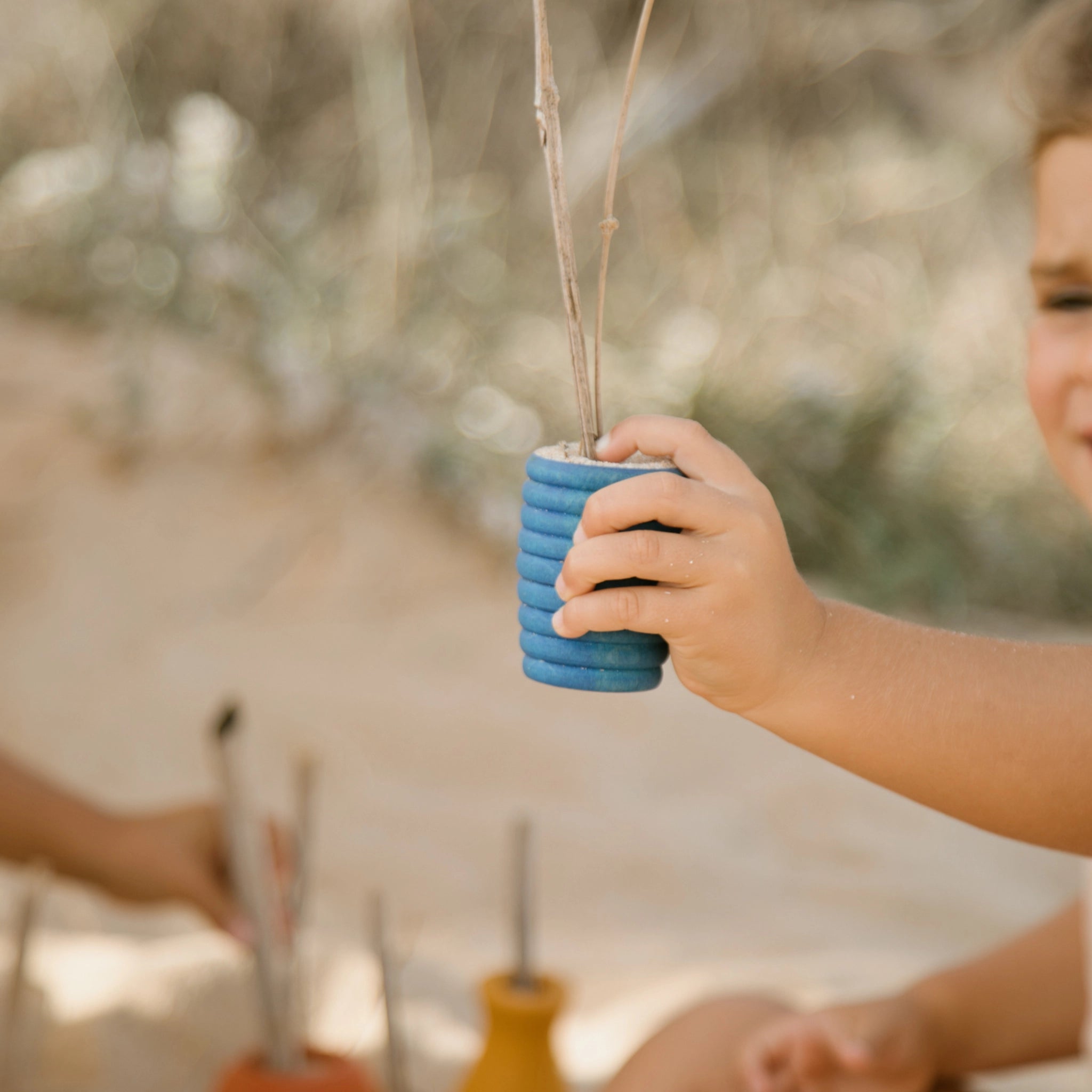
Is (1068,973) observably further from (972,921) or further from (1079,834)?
(972,921)

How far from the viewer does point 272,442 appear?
10.7 feet

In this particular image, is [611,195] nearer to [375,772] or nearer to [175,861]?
[175,861]

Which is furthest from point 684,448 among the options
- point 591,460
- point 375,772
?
point 375,772

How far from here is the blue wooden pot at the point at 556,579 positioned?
659mm

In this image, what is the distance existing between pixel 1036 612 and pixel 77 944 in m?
2.67

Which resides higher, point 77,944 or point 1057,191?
point 1057,191

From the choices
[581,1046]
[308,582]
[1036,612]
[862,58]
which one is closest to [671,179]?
[862,58]

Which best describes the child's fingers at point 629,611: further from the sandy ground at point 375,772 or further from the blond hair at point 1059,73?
the sandy ground at point 375,772

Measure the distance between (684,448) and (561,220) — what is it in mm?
131

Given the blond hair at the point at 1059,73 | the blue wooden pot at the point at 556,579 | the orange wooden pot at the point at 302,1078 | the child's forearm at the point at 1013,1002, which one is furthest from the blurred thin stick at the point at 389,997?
the blond hair at the point at 1059,73

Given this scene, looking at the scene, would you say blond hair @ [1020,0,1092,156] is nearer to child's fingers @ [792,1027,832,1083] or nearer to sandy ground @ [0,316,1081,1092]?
child's fingers @ [792,1027,832,1083]

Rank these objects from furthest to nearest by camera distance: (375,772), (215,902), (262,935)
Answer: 1. (375,772)
2. (215,902)
3. (262,935)

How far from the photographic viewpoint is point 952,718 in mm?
716

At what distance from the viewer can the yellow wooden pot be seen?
105cm
